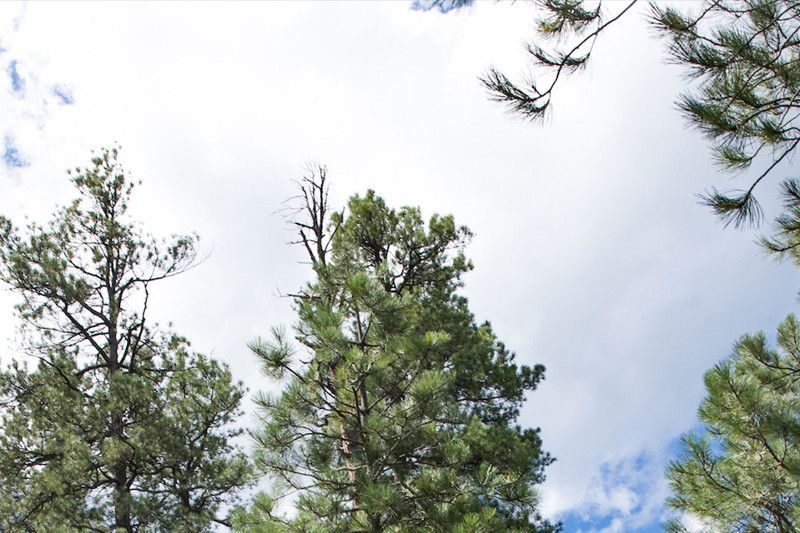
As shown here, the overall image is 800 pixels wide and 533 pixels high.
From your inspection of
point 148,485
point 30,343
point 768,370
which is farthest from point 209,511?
point 768,370

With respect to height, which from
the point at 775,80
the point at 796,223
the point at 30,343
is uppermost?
the point at 30,343

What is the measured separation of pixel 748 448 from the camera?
19.9 feet

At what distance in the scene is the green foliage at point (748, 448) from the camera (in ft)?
18.7

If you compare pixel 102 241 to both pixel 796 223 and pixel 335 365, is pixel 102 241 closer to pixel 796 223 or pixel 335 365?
pixel 335 365

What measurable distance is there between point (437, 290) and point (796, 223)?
7197 millimetres

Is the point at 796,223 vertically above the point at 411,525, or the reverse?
the point at 796,223

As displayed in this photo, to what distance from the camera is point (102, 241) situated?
1068 centimetres

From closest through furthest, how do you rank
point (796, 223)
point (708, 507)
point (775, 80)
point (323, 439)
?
point (775, 80) < point (796, 223) < point (708, 507) < point (323, 439)

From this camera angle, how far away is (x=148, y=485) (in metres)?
9.62

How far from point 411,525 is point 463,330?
418 cm

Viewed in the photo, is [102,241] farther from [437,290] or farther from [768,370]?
[768,370]

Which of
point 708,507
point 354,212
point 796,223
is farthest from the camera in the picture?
point 354,212

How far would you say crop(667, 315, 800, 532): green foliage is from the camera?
5.70 m

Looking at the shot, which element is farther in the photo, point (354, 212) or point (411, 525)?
point (354, 212)
